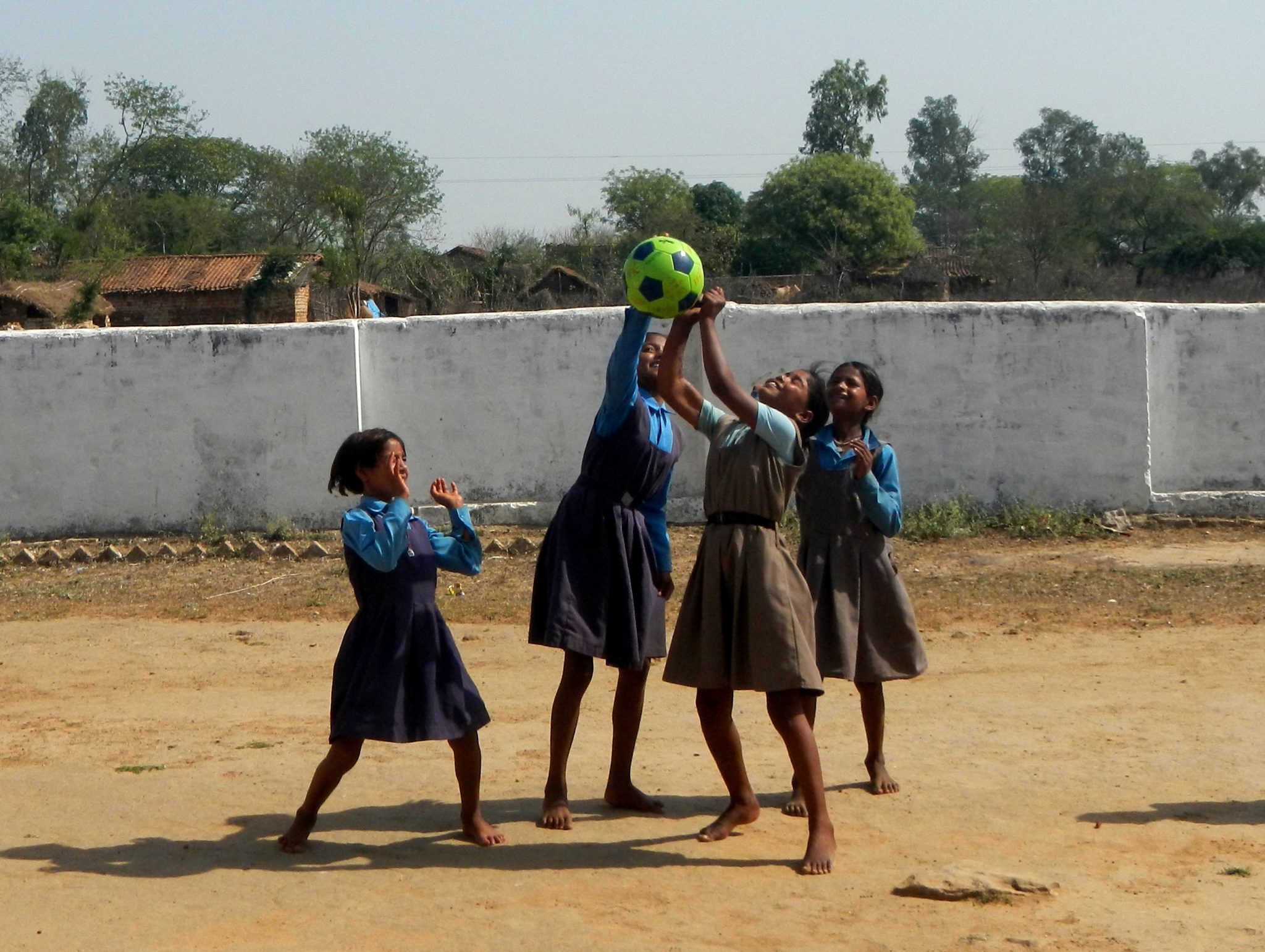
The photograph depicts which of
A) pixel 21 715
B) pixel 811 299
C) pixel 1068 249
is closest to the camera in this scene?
pixel 21 715

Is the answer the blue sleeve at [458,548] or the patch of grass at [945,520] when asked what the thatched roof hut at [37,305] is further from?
the blue sleeve at [458,548]

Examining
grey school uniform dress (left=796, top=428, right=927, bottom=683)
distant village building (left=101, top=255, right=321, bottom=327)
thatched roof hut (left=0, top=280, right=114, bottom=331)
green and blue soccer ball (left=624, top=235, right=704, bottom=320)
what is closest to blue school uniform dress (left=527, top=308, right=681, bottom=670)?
green and blue soccer ball (left=624, top=235, right=704, bottom=320)

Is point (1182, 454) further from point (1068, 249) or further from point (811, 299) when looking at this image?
point (1068, 249)

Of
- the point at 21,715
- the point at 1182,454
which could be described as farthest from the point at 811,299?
the point at 21,715

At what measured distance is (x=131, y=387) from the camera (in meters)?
11.4

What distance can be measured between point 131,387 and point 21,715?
563 centimetres

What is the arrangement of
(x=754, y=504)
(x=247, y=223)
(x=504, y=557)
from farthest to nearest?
(x=247, y=223), (x=504, y=557), (x=754, y=504)

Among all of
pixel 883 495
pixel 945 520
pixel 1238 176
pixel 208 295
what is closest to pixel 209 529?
pixel 945 520

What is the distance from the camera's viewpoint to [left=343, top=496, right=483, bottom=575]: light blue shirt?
3965 millimetres

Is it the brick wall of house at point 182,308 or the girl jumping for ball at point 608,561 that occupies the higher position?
the brick wall of house at point 182,308

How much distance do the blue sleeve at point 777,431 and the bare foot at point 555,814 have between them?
1348 mm

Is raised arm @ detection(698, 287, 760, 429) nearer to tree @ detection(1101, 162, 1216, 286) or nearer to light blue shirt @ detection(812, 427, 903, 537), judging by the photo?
light blue shirt @ detection(812, 427, 903, 537)

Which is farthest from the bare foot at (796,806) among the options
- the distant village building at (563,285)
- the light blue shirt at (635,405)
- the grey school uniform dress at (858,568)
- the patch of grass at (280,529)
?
the distant village building at (563,285)

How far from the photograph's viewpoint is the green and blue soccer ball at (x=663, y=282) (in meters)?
4.17
